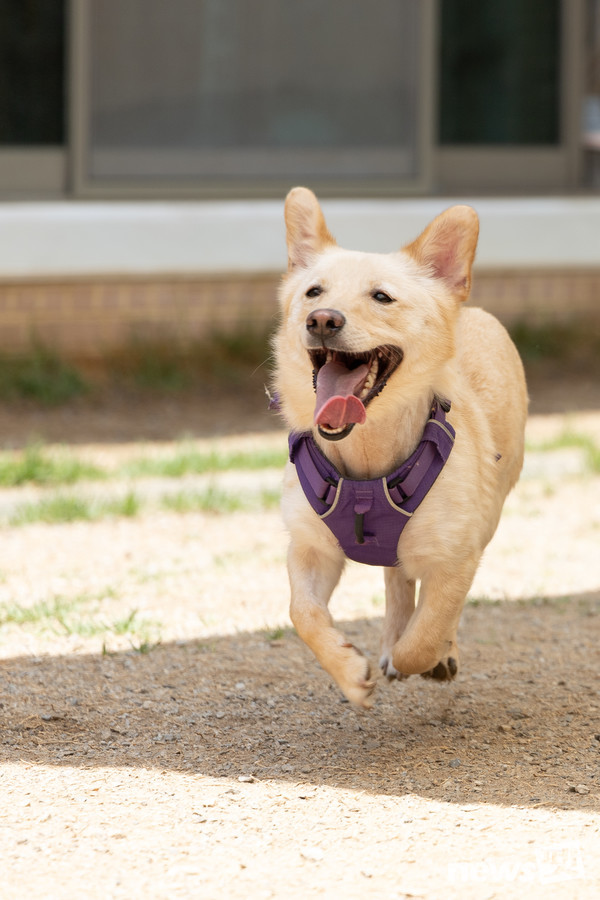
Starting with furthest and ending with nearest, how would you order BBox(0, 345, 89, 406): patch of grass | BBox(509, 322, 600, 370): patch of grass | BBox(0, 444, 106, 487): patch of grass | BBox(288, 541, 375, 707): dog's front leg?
BBox(509, 322, 600, 370): patch of grass
BBox(0, 345, 89, 406): patch of grass
BBox(0, 444, 106, 487): patch of grass
BBox(288, 541, 375, 707): dog's front leg

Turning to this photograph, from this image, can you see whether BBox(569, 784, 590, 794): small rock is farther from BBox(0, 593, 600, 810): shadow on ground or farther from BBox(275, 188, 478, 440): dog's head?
BBox(275, 188, 478, 440): dog's head

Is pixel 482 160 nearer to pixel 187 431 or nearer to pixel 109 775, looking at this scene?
pixel 187 431

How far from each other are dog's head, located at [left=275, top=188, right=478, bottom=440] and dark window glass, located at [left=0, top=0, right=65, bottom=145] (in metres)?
5.37

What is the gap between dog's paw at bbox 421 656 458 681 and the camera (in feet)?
11.8

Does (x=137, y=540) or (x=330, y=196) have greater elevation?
(x=330, y=196)

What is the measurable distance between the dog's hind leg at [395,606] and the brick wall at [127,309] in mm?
5390

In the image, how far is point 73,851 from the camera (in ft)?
8.95

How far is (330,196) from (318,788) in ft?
21.0

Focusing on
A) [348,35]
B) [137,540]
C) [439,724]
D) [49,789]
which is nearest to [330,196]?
[348,35]

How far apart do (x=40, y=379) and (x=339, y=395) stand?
564 centimetres

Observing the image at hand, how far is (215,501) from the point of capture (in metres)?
6.30

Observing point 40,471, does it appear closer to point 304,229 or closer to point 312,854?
point 304,229

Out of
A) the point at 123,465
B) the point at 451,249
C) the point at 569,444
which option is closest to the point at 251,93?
the point at 123,465

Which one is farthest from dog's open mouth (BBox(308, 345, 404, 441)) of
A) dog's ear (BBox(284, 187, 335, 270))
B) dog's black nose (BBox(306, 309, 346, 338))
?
dog's ear (BBox(284, 187, 335, 270))
